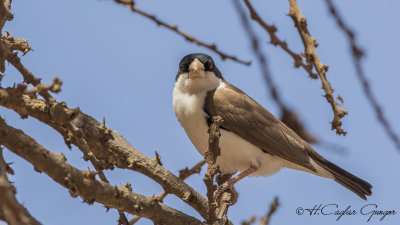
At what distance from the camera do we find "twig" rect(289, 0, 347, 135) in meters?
3.62

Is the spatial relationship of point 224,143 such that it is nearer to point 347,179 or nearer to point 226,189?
point 226,189

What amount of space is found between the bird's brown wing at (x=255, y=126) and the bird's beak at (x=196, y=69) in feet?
0.84

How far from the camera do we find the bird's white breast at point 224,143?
602 cm

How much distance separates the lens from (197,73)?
253 inches

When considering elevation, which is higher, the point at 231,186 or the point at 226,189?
the point at 231,186

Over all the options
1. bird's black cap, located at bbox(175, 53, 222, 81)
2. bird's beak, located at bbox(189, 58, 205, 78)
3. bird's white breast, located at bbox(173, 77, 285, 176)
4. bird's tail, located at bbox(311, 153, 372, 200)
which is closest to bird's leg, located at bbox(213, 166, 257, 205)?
bird's white breast, located at bbox(173, 77, 285, 176)

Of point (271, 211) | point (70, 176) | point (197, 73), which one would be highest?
point (197, 73)

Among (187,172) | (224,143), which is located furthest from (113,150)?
(224,143)

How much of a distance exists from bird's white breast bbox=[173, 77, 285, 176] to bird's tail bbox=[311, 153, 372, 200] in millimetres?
510

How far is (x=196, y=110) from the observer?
241 inches

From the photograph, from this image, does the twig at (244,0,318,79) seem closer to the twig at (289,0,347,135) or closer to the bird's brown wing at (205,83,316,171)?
the twig at (289,0,347,135)

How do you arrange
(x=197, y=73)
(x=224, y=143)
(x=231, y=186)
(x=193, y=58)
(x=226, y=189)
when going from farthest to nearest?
(x=193, y=58), (x=197, y=73), (x=224, y=143), (x=231, y=186), (x=226, y=189)

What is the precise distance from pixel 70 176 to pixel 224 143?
2822 mm

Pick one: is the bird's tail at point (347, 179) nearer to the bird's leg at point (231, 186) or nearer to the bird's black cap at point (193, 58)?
the bird's leg at point (231, 186)
